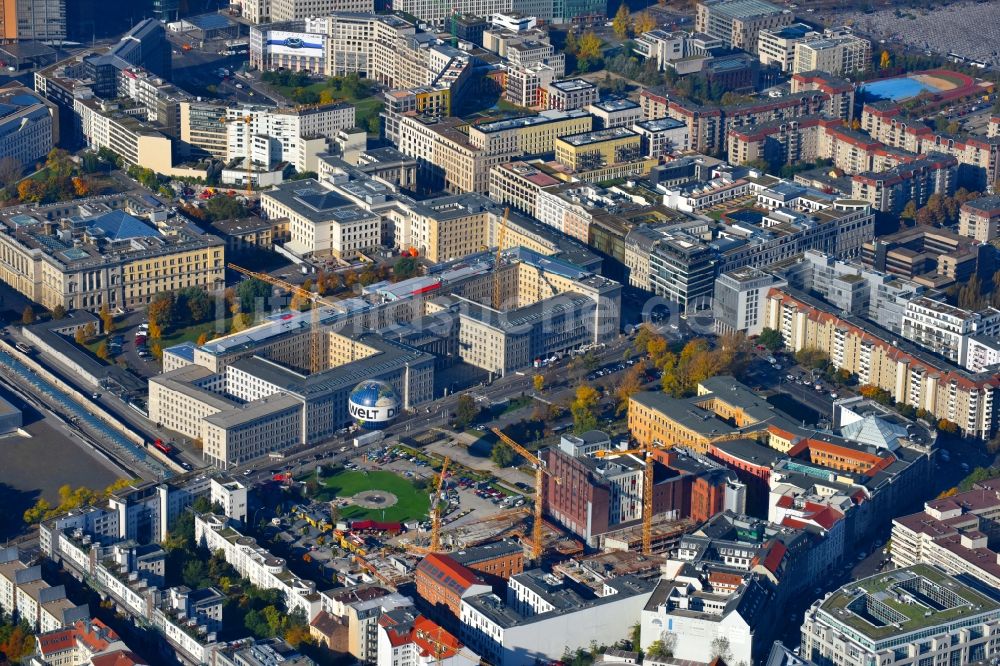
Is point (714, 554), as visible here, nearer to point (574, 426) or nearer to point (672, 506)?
point (672, 506)

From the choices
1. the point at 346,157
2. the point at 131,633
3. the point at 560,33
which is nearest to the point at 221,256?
the point at 346,157

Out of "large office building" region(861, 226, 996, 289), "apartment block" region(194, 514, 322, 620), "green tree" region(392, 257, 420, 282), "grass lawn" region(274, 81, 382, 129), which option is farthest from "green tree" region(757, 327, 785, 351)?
"grass lawn" region(274, 81, 382, 129)

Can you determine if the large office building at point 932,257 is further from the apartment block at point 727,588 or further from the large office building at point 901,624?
the large office building at point 901,624

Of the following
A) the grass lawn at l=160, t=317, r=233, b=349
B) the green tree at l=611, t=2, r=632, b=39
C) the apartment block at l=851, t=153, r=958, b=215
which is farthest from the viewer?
the green tree at l=611, t=2, r=632, b=39

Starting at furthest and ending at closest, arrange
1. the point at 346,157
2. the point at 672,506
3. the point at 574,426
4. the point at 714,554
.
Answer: the point at 346,157
the point at 574,426
the point at 672,506
the point at 714,554

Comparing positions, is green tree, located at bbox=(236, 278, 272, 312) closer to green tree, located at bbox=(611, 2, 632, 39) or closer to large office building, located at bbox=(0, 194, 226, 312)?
large office building, located at bbox=(0, 194, 226, 312)
